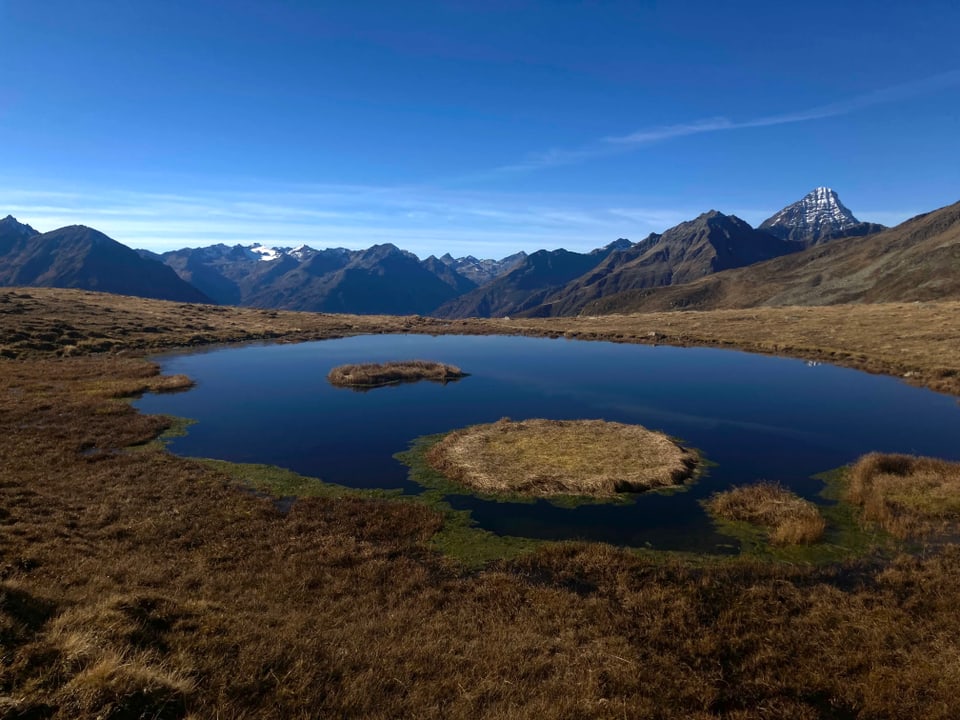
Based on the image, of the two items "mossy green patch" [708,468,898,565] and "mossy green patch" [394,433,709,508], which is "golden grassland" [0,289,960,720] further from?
"mossy green patch" [394,433,709,508]

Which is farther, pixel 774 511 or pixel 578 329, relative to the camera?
pixel 578 329

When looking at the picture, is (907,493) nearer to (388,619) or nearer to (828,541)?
(828,541)

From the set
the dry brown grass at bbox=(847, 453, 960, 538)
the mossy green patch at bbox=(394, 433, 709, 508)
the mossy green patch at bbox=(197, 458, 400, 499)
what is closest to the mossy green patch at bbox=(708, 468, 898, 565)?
the dry brown grass at bbox=(847, 453, 960, 538)

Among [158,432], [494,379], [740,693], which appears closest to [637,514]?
[740,693]

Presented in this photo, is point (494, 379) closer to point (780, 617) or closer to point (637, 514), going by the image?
point (637, 514)

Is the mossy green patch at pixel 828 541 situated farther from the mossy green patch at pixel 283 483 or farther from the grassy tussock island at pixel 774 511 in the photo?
the mossy green patch at pixel 283 483

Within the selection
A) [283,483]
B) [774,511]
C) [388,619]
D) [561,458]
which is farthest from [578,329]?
[388,619]

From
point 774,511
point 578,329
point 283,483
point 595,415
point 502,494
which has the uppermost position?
point 578,329
